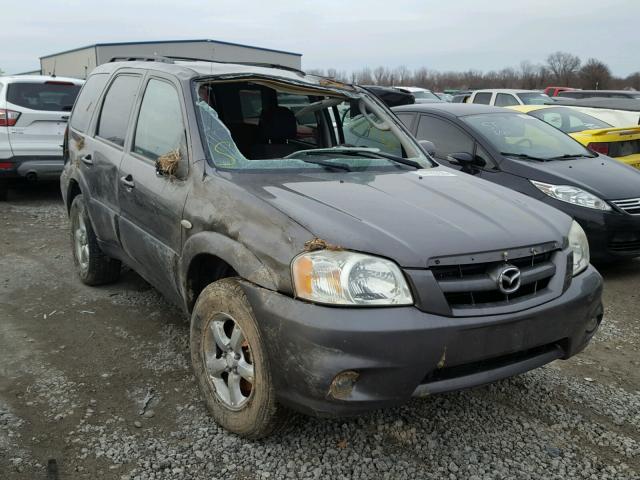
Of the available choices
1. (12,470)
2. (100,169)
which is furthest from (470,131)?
(12,470)

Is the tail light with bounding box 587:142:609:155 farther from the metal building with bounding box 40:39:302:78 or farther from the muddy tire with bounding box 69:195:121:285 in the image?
the metal building with bounding box 40:39:302:78

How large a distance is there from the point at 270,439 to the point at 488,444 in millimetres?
1050

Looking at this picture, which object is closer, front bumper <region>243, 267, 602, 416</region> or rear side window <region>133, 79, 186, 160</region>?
front bumper <region>243, 267, 602, 416</region>

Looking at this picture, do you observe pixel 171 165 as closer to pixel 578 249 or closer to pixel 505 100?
pixel 578 249

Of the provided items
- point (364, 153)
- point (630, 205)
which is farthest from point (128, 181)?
point (630, 205)

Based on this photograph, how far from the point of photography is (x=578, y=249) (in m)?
3.05

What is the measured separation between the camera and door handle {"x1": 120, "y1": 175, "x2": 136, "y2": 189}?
369cm

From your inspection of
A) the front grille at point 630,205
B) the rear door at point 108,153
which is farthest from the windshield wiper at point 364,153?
the front grille at point 630,205

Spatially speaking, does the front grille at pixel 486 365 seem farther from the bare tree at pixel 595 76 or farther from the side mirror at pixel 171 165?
the bare tree at pixel 595 76

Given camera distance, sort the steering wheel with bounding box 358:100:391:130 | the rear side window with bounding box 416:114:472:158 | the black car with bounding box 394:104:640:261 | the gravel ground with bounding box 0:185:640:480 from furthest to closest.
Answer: the rear side window with bounding box 416:114:472:158 < the black car with bounding box 394:104:640:261 < the steering wheel with bounding box 358:100:391:130 < the gravel ground with bounding box 0:185:640:480

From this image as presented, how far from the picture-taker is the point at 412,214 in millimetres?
2727

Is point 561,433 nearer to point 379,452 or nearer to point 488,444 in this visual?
point 488,444

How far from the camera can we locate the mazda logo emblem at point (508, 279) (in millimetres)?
2498

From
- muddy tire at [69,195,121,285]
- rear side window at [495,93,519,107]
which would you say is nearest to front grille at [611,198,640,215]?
muddy tire at [69,195,121,285]
